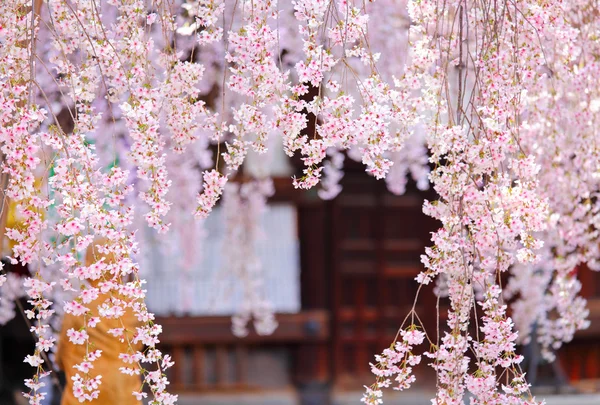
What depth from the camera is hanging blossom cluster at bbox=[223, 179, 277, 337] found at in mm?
5129

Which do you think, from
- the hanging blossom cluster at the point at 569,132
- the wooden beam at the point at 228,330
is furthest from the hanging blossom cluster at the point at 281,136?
A: the wooden beam at the point at 228,330

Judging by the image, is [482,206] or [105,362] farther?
[105,362]

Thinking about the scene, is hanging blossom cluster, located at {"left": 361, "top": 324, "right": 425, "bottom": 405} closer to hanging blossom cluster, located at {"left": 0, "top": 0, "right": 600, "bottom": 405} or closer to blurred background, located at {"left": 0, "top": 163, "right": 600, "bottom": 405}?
hanging blossom cluster, located at {"left": 0, "top": 0, "right": 600, "bottom": 405}

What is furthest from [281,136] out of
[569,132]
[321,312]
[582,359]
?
[582,359]

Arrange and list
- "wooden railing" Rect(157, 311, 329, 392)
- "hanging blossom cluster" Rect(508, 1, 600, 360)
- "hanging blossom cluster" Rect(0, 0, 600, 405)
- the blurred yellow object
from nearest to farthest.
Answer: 1. "hanging blossom cluster" Rect(0, 0, 600, 405)
2. "hanging blossom cluster" Rect(508, 1, 600, 360)
3. the blurred yellow object
4. "wooden railing" Rect(157, 311, 329, 392)

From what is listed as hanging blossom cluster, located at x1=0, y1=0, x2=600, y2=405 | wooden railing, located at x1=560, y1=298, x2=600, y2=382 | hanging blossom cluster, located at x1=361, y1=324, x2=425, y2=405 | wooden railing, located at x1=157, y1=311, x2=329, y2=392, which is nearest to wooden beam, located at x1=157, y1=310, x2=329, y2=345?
wooden railing, located at x1=157, y1=311, x2=329, y2=392

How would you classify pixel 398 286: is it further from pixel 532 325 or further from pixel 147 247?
pixel 147 247

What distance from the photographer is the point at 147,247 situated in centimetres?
531

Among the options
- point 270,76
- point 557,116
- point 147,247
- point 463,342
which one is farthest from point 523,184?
point 147,247

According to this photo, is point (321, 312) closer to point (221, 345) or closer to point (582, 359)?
point (221, 345)

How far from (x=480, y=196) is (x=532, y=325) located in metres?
3.52

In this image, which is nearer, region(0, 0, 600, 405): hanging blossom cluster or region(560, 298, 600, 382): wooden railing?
region(0, 0, 600, 405): hanging blossom cluster

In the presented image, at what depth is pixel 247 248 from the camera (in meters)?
5.32

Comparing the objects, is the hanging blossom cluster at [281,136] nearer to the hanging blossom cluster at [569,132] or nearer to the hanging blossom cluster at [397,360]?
the hanging blossom cluster at [397,360]
